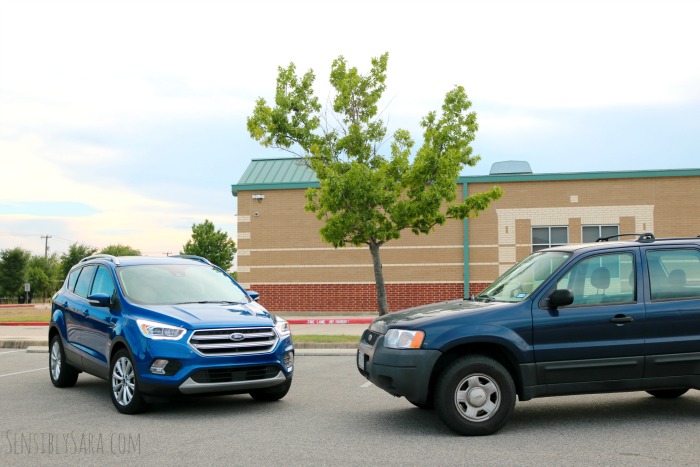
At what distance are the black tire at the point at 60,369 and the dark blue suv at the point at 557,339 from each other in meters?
5.03

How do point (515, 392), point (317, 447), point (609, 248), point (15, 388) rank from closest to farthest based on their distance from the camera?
point (317, 447), point (515, 392), point (609, 248), point (15, 388)

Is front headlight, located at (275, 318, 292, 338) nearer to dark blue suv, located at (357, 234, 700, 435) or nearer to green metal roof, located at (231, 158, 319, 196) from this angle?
dark blue suv, located at (357, 234, 700, 435)

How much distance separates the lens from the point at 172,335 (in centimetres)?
816

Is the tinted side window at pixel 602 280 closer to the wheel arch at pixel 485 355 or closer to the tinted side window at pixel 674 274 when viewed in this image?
the tinted side window at pixel 674 274

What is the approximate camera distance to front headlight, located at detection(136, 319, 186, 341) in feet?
26.7

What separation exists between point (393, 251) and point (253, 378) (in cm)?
2390

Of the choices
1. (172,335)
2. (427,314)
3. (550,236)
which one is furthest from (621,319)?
(550,236)

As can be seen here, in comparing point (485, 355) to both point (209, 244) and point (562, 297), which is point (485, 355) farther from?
point (209, 244)

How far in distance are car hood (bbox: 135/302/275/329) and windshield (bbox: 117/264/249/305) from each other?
30 cm

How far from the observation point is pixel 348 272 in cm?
3253

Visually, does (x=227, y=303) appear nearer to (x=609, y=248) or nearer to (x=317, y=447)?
(x=317, y=447)

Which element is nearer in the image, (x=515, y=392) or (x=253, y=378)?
(x=515, y=392)

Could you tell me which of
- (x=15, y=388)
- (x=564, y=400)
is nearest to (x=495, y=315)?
(x=564, y=400)

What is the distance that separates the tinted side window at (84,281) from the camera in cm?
1040
